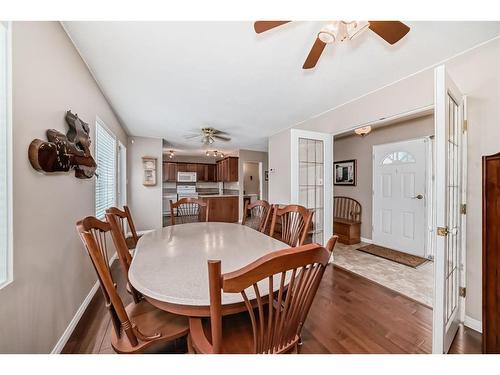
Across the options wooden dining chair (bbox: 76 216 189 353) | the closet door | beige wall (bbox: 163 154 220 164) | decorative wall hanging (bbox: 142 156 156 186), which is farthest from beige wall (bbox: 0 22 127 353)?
beige wall (bbox: 163 154 220 164)

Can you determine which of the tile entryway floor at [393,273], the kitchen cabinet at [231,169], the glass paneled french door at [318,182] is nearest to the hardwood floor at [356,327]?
the tile entryway floor at [393,273]

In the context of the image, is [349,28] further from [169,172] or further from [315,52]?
[169,172]

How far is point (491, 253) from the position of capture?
117 centimetres

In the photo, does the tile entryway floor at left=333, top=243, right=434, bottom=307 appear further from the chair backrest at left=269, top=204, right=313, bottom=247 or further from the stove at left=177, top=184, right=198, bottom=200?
the stove at left=177, top=184, right=198, bottom=200

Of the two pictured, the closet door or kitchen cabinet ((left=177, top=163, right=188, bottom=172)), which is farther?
kitchen cabinet ((left=177, top=163, right=188, bottom=172))

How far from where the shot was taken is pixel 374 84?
2.24 m

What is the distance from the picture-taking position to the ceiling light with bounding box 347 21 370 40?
112 centimetres

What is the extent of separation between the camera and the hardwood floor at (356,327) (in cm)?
143

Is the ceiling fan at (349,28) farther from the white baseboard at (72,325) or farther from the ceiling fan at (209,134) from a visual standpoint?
the ceiling fan at (209,134)

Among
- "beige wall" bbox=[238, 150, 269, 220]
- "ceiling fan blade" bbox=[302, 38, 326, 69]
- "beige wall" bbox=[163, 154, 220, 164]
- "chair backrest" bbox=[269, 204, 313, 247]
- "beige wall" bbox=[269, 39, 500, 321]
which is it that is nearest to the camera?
"ceiling fan blade" bbox=[302, 38, 326, 69]

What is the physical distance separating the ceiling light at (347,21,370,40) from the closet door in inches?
42.6
